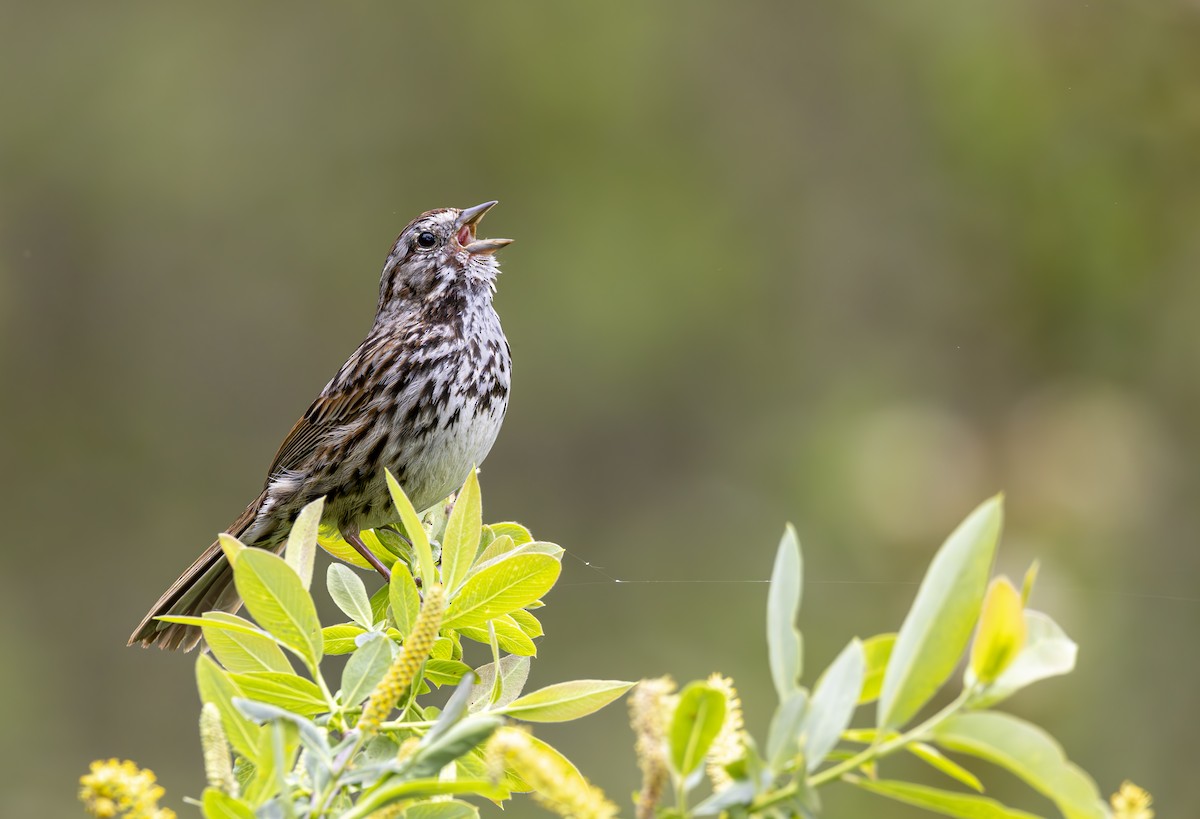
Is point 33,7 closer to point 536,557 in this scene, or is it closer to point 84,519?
point 84,519

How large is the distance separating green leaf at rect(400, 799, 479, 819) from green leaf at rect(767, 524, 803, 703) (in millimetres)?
249

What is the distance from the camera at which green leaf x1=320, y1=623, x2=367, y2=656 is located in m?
1.40

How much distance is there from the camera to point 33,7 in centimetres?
975

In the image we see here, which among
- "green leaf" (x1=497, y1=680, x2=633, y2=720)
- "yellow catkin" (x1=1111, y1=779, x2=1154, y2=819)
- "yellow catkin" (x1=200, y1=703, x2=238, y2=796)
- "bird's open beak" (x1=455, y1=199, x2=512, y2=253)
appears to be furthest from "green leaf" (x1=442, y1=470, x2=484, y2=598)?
"bird's open beak" (x1=455, y1=199, x2=512, y2=253)

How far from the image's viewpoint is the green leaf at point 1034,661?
0.82 meters

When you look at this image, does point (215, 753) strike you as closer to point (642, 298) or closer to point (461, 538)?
point (461, 538)

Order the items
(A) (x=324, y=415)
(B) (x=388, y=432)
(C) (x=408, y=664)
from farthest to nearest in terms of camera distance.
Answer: (A) (x=324, y=415) → (B) (x=388, y=432) → (C) (x=408, y=664)

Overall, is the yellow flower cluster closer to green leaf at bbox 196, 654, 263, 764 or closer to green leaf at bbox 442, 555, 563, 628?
green leaf at bbox 196, 654, 263, 764

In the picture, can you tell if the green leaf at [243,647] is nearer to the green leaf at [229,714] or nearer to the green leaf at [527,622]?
the green leaf at [229,714]

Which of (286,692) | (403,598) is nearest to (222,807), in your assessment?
(286,692)

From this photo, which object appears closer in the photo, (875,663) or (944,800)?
(944,800)

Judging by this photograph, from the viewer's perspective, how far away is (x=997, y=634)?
2.65 ft

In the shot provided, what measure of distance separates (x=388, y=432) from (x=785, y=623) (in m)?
1.98

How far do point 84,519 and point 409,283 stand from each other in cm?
630
